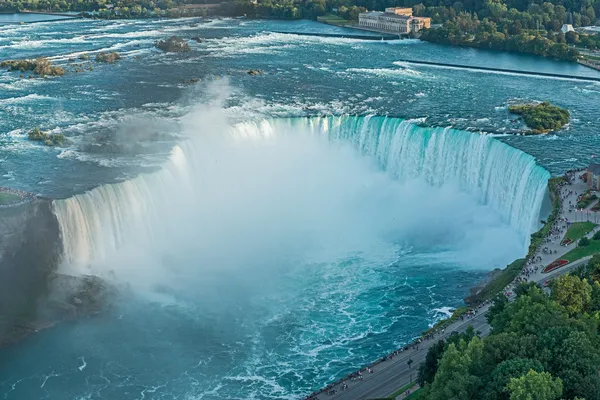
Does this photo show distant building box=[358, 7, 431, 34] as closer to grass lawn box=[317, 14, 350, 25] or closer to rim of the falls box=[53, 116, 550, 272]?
grass lawn box=[317, 14, 350, 25]

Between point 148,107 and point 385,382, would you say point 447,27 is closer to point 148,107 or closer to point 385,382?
point 148,107

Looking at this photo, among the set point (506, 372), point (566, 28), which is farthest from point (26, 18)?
point (506, 372)

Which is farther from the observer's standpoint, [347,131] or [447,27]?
[447,27]

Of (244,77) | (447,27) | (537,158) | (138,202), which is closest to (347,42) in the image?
(447,27)

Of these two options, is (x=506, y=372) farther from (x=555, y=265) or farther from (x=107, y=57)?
(x=107, y=57)

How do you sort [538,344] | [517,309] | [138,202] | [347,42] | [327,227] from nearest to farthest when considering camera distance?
1. [538,344]
2. [517,309]
3. [138,202]
4. [327,227]
5. [347,42]

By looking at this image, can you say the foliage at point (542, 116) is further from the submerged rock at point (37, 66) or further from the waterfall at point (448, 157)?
the submerged rock at point (37, 66)

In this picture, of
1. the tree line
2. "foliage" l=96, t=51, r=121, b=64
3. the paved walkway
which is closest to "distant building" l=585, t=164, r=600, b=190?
the paved walkway
